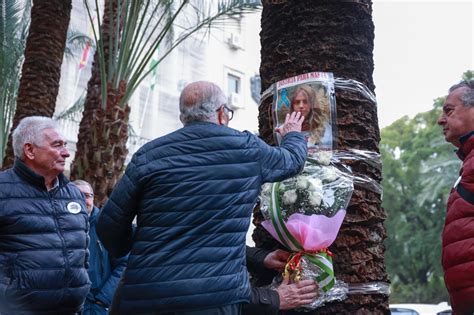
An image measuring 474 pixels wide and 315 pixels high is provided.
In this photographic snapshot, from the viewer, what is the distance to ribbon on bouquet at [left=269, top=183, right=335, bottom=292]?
2.69 meters

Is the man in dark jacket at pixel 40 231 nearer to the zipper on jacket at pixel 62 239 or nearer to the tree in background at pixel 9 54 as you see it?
the zipper on jacket at pixel 62 239

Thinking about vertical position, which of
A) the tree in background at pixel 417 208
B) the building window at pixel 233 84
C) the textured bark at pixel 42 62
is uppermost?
the building window at pixel 233 84

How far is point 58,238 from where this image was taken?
3477 millimetres

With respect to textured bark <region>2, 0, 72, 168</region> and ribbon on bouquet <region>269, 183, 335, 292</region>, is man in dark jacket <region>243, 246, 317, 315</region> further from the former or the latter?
textured bark <region>2, 0, 72, 168</region>

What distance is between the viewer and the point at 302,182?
278 cm

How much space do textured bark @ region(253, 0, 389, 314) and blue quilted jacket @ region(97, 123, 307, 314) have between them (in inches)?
15.9

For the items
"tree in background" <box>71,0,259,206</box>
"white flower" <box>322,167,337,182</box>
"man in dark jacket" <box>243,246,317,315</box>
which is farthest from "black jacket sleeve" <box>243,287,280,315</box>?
"tree in background" <box>71,0,259,206</box>

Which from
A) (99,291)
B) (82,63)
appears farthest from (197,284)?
(82,63)

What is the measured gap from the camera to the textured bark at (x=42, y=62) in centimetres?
843

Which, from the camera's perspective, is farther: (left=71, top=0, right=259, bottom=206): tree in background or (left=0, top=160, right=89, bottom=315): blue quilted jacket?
(left=71, top=0, right=259, bottom=206): tree in background

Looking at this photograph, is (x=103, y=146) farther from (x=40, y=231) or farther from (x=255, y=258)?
(x=255, y=258)

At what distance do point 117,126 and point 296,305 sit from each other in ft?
21.2

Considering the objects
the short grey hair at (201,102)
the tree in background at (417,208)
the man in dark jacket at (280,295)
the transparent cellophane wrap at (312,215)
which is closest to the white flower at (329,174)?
the transparent cellophane wrap at (312,215)

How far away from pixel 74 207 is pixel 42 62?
537 centimetres
